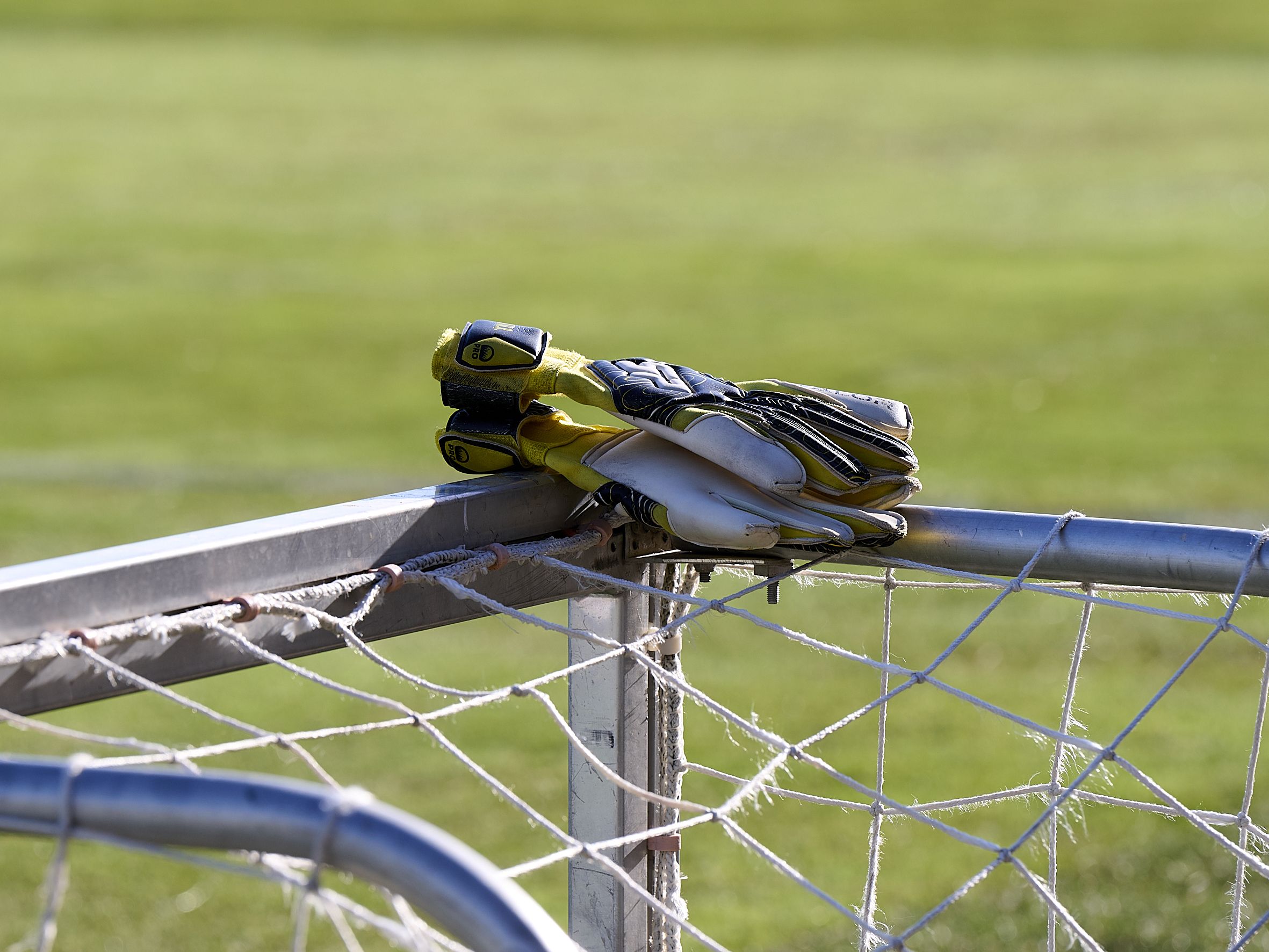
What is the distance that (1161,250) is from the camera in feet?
37.1

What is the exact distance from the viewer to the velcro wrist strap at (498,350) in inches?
55.2

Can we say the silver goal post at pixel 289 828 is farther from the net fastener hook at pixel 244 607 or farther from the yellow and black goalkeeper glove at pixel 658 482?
the yellow and black goalkeeper glove at pixel 658 482

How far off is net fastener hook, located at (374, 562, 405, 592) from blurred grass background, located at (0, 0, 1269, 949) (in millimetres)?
1730

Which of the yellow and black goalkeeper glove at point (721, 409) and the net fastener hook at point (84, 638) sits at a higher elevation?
the yellow and black goalkeeper glove at point (721, 409)

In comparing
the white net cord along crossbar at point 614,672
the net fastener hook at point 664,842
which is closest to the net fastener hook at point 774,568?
the white net cord along crossbar at point 614,672

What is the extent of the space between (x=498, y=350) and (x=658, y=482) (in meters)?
0.19

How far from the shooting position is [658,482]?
1367 mm

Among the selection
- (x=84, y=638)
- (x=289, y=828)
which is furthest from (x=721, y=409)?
(x=289, y=828)

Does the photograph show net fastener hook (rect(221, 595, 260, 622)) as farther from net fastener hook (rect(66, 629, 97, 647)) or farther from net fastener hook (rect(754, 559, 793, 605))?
net fastener hook (rect(754, 559, 793, 605))

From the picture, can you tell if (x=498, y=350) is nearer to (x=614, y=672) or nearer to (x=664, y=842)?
(x=614, y=672)

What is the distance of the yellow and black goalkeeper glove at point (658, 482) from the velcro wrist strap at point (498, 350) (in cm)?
5

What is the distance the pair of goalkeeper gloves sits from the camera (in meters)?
1.34

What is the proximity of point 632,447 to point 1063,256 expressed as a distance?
34.1 feet

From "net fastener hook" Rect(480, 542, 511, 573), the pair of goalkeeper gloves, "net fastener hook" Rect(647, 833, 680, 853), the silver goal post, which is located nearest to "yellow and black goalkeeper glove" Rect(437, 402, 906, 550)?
the pair of goalkeeper gloves
